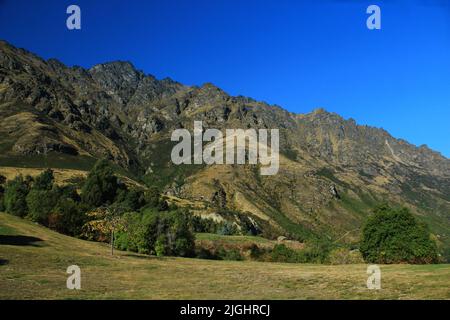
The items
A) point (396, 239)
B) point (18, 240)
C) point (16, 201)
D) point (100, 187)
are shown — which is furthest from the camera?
point (100, 187)

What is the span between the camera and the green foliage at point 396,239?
279ft

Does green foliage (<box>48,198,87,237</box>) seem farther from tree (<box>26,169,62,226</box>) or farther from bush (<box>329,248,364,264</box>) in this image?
bush (<box>329,248,364,264</box>)

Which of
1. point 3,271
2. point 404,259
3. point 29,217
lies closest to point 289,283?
point 3,271

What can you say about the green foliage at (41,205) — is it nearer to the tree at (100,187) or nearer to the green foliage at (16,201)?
the green foliage at (16,201)

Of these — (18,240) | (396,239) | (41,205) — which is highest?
(41,205)

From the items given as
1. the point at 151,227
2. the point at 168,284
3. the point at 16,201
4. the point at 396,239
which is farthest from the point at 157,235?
the point at 168,284

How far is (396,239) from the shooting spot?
86375mm

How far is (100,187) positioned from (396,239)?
125m

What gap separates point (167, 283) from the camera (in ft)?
136

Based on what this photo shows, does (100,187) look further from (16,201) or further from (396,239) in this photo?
(396,239)
